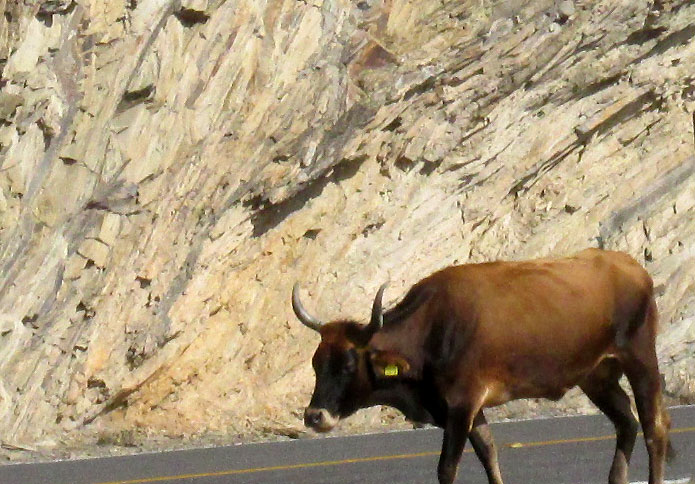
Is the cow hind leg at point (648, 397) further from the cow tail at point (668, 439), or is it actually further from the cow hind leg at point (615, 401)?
the cow hind leg at point (615, 401)

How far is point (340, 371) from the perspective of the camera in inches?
363

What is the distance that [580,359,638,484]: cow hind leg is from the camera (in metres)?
9.91

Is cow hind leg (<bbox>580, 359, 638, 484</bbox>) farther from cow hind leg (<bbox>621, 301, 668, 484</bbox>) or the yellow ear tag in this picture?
the yellow ear tag

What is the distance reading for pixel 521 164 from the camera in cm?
2006

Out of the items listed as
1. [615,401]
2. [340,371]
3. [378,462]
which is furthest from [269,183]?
[340,371]

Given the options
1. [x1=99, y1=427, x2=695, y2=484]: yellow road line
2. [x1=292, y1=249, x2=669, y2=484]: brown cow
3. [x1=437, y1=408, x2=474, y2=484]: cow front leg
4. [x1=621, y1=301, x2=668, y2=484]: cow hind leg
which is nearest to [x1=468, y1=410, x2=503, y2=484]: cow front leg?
[x1=292, y1=249, x2=669, y2=484]: brown cow

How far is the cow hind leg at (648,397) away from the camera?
9.62 m

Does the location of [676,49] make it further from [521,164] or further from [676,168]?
[521,164]

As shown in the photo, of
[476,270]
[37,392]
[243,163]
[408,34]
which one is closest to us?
[476,270]

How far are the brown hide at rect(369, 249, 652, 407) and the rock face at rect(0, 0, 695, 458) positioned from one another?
807 cm

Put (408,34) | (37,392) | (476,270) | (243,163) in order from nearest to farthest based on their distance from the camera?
1. (476,270)
2. (37,392)
3. (243,163)
4. (408,34)

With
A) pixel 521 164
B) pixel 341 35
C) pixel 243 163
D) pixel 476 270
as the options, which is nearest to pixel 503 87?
pixel 521 164

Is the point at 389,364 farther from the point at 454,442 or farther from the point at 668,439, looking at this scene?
the point at 668,439

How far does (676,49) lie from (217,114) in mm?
7379
